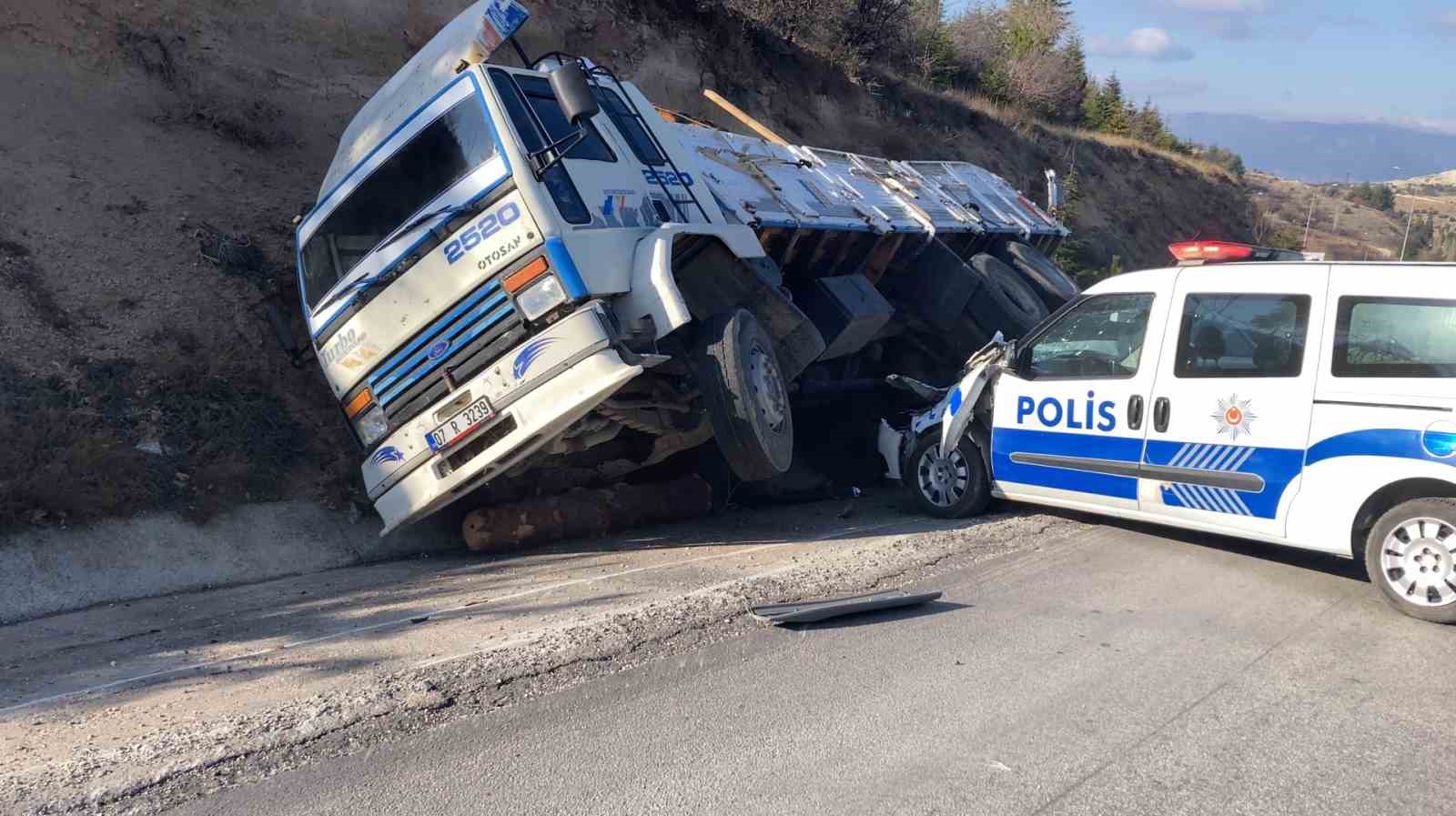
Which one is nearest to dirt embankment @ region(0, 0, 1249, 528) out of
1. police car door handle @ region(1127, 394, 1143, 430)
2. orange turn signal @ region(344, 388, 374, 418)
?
orange turn signal @ region(344, 388, 374, 418)

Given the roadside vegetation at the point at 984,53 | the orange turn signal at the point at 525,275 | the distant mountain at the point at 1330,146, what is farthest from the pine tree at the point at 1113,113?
the orange turn signal at the point at 525,275

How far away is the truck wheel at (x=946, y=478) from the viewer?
780 centimetres

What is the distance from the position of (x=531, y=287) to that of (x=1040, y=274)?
7.32 m

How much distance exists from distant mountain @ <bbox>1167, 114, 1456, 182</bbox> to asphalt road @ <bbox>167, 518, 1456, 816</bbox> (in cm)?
5565

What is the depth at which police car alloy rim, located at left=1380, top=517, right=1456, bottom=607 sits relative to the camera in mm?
5523

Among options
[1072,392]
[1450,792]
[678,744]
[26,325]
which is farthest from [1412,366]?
[26,325]

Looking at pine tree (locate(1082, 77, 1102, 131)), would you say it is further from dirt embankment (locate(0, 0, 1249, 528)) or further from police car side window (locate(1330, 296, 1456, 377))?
police car side window (locate(1330, 296, 1456, 377))

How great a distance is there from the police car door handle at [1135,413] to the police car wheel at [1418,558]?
1.38 meters

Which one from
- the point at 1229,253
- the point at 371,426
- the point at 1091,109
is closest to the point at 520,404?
the point at 371,426

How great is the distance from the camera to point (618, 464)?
814 cm

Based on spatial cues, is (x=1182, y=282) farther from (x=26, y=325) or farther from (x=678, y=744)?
(x=26, y=325)

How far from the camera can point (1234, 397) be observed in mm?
6352

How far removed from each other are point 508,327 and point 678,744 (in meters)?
3.07

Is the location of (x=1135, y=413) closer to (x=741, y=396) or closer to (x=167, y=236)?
(x=741, y=396)
